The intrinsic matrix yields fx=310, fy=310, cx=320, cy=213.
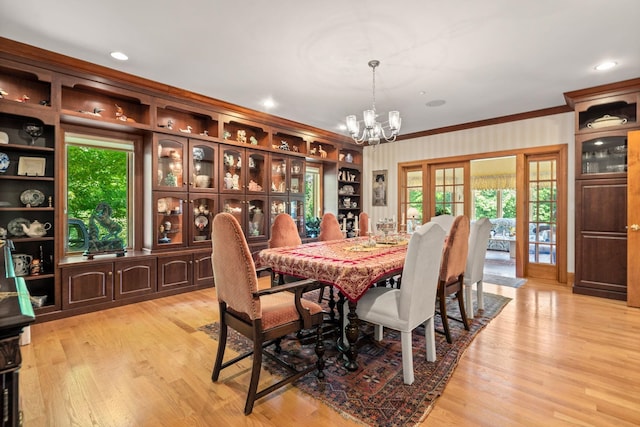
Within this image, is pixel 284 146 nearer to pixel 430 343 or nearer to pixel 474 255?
pixel 474 255

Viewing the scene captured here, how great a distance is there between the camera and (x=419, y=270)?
1.95m

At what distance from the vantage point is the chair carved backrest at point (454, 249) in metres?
2.48

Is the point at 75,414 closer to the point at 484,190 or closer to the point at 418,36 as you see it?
the point at 418,36

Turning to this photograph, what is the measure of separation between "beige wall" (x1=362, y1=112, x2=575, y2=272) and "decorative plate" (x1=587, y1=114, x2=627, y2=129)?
15.1 inches

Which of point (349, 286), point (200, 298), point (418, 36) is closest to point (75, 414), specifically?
point (349, 286)

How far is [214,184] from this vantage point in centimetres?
435

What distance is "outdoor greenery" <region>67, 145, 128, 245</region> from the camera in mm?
3629

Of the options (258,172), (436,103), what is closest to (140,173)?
(258,172)

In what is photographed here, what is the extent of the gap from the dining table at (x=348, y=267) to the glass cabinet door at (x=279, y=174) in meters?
2.49

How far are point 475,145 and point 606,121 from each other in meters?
1.68

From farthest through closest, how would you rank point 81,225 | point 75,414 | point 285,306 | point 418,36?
1. point 81,225
2. point 418,36
3. point 285,306
4. point 75,414

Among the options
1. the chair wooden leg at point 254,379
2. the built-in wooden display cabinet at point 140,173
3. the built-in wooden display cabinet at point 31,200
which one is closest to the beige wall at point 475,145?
the built-in wooden display cabinet at point 140,173

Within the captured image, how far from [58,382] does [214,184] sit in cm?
280

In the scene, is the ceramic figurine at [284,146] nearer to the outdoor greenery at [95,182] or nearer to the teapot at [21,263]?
the outdoor greenery at [95,182]
